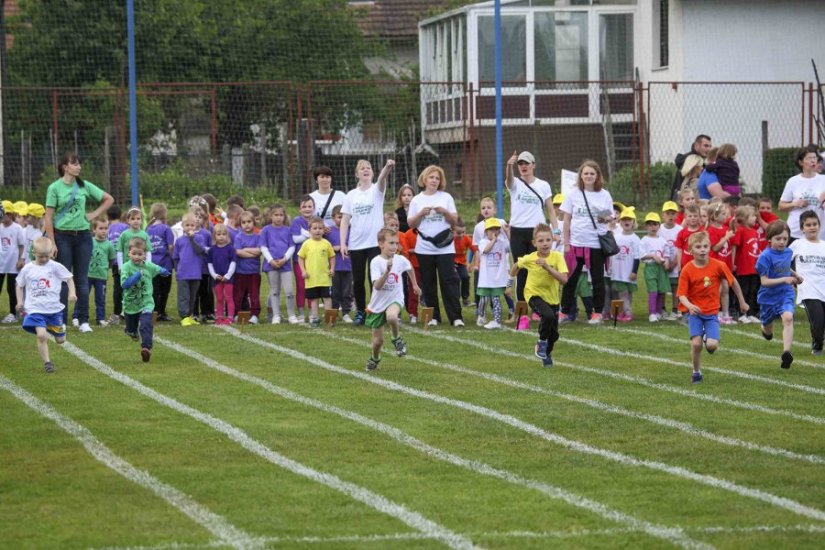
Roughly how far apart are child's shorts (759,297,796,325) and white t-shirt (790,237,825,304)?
25 centimetres

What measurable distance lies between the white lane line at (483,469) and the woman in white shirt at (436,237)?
4028 millimetres

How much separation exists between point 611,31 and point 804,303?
23.8m

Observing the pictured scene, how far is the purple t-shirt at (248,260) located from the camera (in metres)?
18.5

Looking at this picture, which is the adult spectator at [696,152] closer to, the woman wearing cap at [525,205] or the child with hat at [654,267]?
the child with hat at [654,267]

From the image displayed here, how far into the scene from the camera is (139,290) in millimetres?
14812

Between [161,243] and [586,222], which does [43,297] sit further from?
[586,222]

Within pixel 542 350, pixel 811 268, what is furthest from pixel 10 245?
pixel 811 268

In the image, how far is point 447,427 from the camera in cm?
1090

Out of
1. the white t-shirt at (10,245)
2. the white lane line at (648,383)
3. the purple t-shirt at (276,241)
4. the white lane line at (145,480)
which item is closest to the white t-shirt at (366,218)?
the purple t-shirt at (276,241)

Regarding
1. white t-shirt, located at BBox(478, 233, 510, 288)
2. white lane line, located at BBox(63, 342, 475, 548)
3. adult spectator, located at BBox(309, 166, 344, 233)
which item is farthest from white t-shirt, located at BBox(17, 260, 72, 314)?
white t-shirt, located at BBox(478, 233, 510, 288)

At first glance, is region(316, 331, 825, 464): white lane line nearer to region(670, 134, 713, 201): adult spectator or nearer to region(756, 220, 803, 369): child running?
region(756, 220, 803, 369): child running

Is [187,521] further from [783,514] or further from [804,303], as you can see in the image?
[804,303]

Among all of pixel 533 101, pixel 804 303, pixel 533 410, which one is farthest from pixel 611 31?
pixel 533 410

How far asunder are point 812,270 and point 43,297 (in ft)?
24.3
